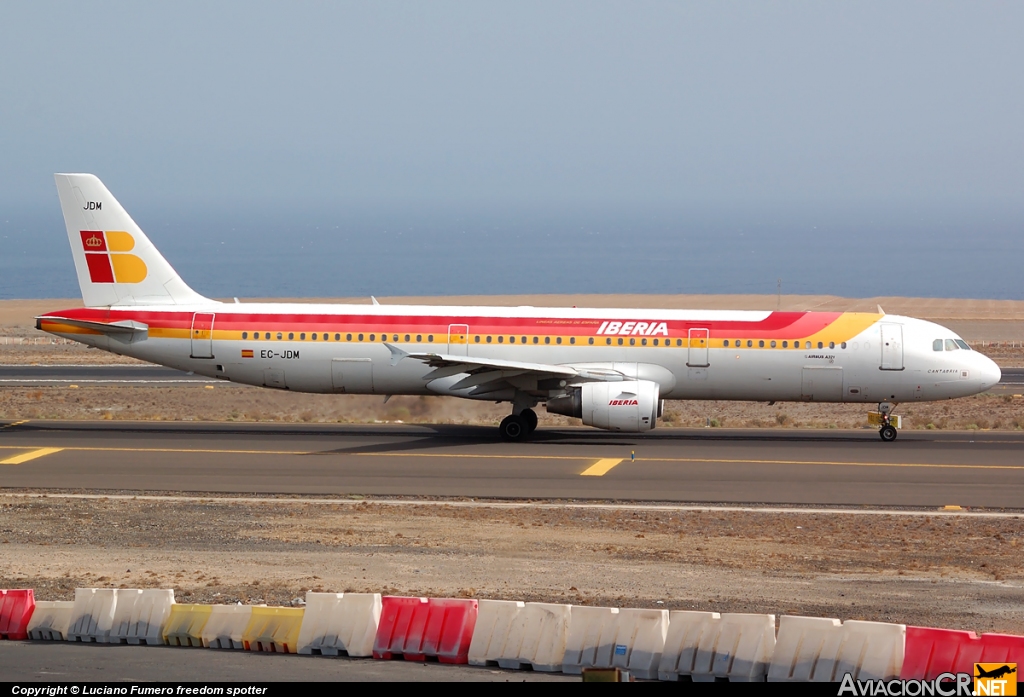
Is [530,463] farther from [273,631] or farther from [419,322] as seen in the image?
[273,631]

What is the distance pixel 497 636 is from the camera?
1321 centimetres

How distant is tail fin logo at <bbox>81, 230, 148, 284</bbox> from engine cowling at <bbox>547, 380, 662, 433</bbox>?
510 inches

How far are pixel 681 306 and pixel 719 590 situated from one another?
3170 inches

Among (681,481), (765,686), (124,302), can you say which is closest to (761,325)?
(681,481)

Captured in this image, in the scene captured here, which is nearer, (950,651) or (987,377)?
(950,651)

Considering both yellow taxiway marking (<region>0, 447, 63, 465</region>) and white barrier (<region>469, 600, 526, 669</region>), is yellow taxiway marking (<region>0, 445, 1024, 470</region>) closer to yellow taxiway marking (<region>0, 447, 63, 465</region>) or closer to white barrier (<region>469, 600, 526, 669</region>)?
yellow taxiway marking (<region>0, 447, 63, 465</region>)

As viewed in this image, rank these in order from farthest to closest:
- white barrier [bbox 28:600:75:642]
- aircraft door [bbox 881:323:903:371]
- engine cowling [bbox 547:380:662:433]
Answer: aircraft door [bbox 881:323:903:371] < engine cowling [bbox 547:380:662:433] < white barrier [bbox 28:600:75:642]

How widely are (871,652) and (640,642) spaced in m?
2.45

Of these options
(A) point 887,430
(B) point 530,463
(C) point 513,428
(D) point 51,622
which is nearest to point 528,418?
(C) point 513,428

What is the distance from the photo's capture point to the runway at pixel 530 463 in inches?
966

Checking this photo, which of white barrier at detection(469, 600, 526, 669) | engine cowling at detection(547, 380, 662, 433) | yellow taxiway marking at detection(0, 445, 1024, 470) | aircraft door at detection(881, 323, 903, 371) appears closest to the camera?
white barrier at detection(469, 600, 526, 669)

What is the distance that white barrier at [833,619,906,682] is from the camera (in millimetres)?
12227

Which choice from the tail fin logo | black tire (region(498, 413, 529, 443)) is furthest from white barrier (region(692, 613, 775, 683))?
the tail fin logo

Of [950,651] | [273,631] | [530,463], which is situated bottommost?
[273,631]
